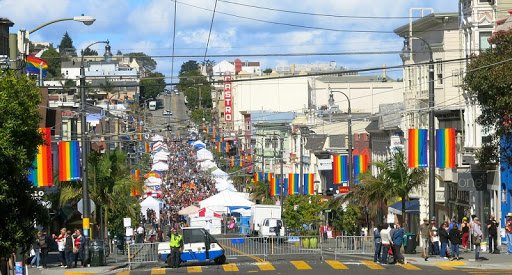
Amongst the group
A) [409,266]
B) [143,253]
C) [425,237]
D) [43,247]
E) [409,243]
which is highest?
[425,237]

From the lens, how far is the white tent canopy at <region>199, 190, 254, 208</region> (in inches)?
3228

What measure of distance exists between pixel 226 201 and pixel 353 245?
33.1 metres

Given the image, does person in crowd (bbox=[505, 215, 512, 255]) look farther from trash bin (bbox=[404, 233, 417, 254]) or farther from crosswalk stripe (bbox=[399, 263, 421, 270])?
crosswalk stripe (bbox=[399, 263, 421, 270])

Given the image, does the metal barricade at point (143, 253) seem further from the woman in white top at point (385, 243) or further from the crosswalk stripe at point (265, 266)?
the woman in white top at point (385, 243)

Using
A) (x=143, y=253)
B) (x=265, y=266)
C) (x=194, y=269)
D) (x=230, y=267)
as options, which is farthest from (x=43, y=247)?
(x=265, y=266)

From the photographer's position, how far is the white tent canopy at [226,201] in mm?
82000

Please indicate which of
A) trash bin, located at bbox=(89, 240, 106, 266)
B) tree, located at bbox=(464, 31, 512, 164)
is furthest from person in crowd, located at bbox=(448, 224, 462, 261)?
trash bin, located at bbox=(89, 240, 106, 266)

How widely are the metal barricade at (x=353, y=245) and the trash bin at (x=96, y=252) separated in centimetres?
980

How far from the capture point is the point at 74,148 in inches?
1897

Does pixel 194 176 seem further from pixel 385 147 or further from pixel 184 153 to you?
pixel 385 147

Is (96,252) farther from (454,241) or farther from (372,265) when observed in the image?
(454,241)

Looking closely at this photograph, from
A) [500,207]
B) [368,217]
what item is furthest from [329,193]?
[500,207]

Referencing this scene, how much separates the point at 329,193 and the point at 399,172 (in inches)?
1196

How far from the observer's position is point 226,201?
271 ft
